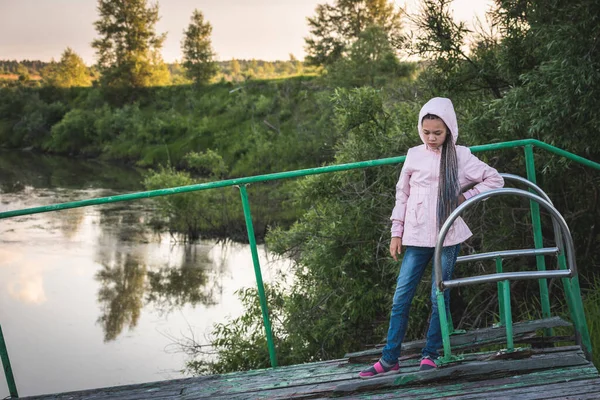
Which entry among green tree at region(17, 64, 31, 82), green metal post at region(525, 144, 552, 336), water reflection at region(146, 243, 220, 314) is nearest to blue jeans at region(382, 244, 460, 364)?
green metal post at region(525, 144, 552, 336)

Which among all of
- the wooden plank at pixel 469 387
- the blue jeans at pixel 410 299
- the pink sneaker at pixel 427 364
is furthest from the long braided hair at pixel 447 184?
the wooden plank at pixel 469 387

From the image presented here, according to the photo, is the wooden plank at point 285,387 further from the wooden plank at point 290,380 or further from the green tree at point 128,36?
the green tree at point 128,36

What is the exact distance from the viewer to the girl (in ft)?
10.2

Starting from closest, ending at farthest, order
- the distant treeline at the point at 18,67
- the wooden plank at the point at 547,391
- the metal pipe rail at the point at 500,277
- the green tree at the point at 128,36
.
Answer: the wooden plank at the point at 547,391, the metal pipe rail at the point at 500,277, the green tree at the point at 128,36, the distant treeline at the point at 18,67

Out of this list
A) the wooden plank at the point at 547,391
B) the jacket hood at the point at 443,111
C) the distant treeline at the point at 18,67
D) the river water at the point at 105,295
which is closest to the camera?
the wooden plank at the point at 547,391

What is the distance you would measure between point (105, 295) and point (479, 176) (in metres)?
11.6

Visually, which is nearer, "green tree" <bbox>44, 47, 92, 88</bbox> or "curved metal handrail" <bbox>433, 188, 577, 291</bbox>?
"curved metal handrail" <bbox>433, 188, 577, 291</bbox>

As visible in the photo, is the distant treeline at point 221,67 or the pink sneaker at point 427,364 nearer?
the pink sneaker at point 427,364

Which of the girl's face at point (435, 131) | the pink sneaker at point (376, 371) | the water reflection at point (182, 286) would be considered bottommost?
the water reflection at point (182, 286)

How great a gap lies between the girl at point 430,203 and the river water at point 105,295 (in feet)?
23.8

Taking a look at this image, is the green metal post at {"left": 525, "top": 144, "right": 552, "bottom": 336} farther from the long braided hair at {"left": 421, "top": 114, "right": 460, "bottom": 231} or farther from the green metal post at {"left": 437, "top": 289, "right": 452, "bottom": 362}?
the green metal post at {"left": 437, "top": 289, "right": 452, "bottom": 362}

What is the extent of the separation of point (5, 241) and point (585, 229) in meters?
14.1

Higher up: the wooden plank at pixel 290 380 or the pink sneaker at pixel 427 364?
the pink sneaker at pixel 427 364

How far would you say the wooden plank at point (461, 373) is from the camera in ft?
9.26
